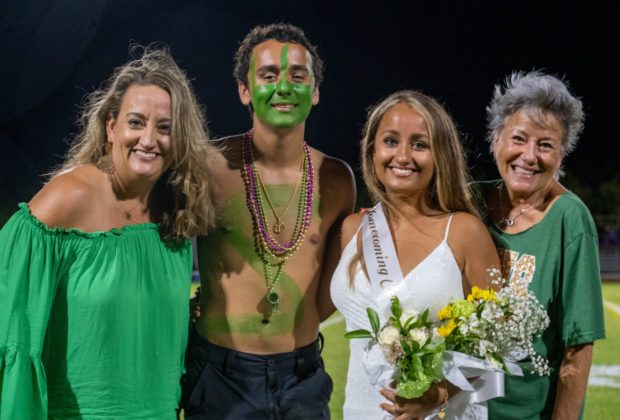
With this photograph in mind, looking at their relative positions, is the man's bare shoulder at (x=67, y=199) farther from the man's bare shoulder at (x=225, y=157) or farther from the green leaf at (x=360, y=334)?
the green leaf at (x=360, y=334)

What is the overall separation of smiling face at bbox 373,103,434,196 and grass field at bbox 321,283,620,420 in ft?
12.5

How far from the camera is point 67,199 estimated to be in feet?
8.52

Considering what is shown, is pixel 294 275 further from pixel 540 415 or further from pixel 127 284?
pixel 540 415

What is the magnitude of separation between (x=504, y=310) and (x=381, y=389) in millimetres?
594

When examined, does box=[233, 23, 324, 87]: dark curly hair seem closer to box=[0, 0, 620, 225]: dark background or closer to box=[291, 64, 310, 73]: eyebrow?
box=[291, 64, 310, 73]: eyebrow

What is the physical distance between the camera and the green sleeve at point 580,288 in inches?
113

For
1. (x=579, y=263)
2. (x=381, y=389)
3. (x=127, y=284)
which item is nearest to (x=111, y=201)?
(x=127, y=284)

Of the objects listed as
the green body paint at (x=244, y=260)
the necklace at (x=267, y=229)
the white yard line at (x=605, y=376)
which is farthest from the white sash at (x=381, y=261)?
the white yard line at (x=605, y=376)

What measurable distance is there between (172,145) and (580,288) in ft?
6.44

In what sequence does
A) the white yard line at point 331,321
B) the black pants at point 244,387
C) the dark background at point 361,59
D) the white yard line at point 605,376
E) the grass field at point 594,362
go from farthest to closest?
the dark background at point 361,59
the white yard line at point 331,321
the white yard line at point 605,376
the grass field at point 594,362
the black pants at point 244,387

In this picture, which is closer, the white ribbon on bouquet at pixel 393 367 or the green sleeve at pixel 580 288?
the white ribbon on bouquet at pixel 393 367

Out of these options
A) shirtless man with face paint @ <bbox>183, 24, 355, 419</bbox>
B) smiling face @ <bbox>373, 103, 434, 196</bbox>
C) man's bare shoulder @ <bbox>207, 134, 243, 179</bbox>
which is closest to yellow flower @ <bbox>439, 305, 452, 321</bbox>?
smiling face @ <bbox>373, 103, 434, 196</bbox>

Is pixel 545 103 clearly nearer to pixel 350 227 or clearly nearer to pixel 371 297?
pixel 350 227

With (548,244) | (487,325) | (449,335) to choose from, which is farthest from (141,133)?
(548,244)
